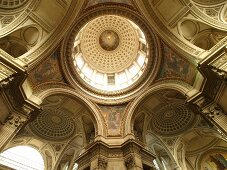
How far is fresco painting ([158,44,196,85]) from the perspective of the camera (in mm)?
11034

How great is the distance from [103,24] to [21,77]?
7.93 m

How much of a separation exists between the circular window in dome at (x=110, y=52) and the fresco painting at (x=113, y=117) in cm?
141

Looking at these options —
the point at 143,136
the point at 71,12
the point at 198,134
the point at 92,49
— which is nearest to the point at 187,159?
the point at 198,134

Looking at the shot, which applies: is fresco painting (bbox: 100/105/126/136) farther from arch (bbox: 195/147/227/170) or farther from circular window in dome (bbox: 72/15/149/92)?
arch (bbox: 195/147/227/170)

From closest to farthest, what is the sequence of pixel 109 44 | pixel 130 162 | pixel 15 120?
pixel 15 120
pixel 130 162
pixel 109 44

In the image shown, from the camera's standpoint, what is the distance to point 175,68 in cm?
1173

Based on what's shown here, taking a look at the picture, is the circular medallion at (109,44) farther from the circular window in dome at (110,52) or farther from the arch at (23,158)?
the arch at (23,158)

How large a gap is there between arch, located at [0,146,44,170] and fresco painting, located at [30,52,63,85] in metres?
5.57

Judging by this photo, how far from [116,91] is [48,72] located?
426 cm

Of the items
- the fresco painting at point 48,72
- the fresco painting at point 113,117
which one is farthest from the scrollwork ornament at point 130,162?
the fresco painting at point 48,72

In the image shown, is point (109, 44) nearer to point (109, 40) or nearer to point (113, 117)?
point (109, 40)

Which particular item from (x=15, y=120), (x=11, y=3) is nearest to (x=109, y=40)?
(x=11, y=3)

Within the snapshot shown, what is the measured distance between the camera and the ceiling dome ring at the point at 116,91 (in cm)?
1140

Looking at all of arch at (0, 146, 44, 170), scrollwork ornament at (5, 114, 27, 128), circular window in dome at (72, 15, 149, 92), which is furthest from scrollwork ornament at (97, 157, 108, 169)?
arch at (0, 146, 44, 170)
